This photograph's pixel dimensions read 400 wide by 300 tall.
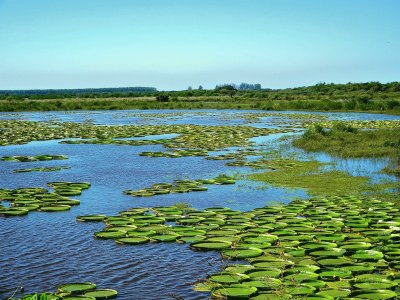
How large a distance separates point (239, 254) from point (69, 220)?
140 inches

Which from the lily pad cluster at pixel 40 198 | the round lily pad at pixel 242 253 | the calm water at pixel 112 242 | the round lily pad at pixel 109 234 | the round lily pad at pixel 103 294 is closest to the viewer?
the round lily pad at pixel 103 294

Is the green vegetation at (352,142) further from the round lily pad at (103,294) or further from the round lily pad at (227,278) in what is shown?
the round lily pad at (103,294)

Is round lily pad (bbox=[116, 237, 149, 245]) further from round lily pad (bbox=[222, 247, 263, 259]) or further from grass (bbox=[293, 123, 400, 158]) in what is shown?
grass (bbox=[293, 123, 400, 158])

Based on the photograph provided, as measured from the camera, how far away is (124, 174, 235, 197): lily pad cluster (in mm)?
10805

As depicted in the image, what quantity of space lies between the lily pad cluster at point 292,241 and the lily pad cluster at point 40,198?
133 cm

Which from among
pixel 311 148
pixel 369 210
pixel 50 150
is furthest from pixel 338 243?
pixel 50 150

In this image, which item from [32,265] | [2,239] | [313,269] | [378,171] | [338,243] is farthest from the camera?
[378,171]

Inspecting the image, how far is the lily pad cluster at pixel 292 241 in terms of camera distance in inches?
215

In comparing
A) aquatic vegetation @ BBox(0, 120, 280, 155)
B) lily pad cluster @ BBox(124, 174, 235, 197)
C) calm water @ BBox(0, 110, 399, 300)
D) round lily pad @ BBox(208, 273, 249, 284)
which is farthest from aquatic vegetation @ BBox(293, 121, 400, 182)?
round lily pad @ BBox(208, 273, 249, 284)

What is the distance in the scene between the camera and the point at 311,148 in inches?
707

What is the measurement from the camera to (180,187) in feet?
37.3

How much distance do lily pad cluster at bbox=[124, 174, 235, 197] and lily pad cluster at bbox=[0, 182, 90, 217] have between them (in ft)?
4.26

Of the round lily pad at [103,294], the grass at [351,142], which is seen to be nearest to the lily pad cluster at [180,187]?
the round lily pad at [103,294]

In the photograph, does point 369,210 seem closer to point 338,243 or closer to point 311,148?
point 338,243
